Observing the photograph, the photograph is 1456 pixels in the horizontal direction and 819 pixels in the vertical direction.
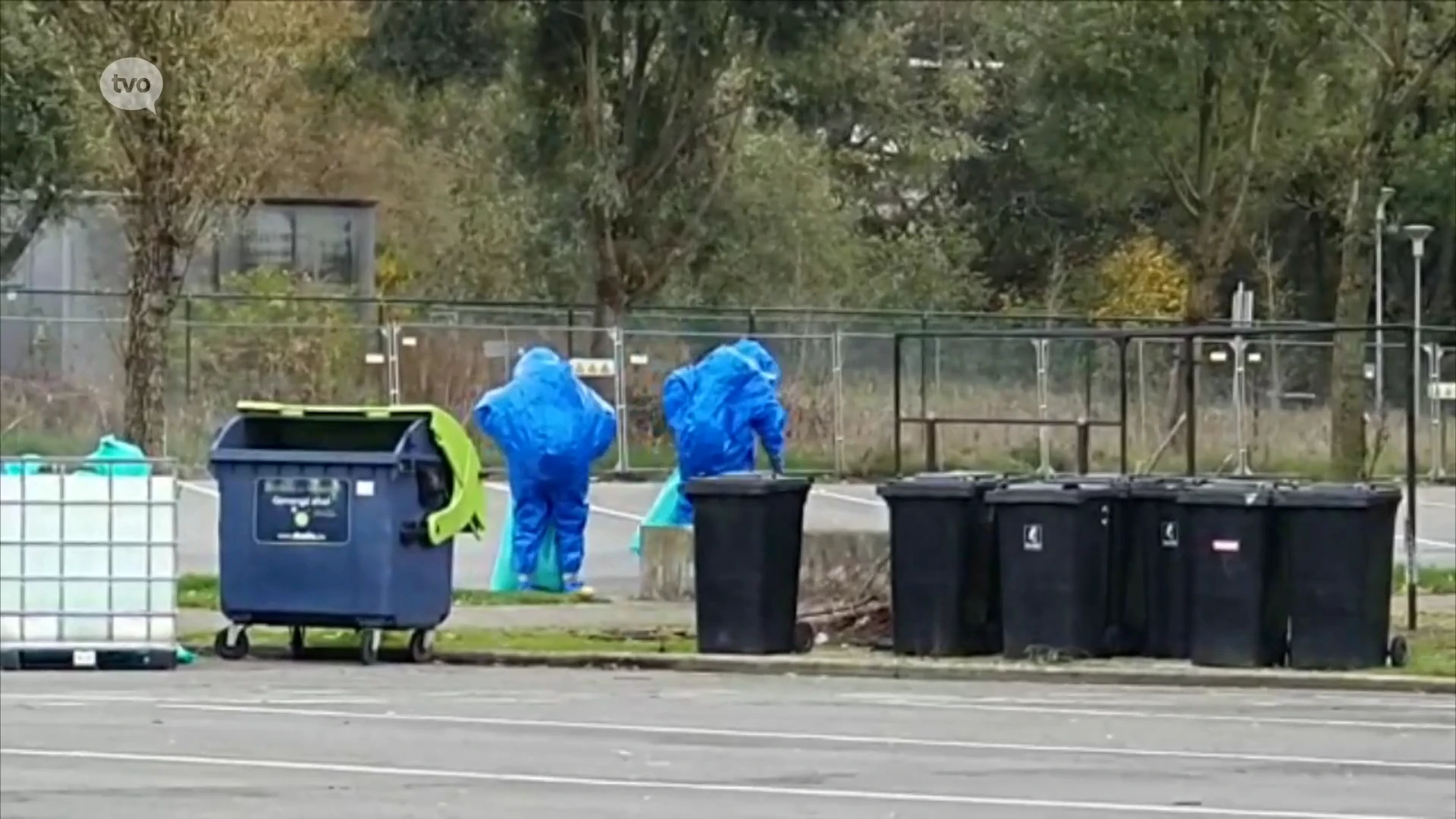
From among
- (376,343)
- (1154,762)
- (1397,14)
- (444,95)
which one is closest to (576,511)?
(1397,14)

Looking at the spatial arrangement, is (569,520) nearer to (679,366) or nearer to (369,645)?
(369,645)

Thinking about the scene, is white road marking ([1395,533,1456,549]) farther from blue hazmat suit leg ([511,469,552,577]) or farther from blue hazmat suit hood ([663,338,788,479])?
blue hazmat suit leg ([511,469,552,577])

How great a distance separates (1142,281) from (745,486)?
2877 centimetres

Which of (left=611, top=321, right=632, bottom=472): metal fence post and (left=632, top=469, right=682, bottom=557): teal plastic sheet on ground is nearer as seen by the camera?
(left=632, top=469, right=682, bottom=557): teal plastic sheet on ground

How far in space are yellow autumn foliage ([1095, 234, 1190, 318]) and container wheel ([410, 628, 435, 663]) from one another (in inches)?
1080

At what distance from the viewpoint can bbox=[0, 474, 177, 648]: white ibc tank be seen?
17.7m

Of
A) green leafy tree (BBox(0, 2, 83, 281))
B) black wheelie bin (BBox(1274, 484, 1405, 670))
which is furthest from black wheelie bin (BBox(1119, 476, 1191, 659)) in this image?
green leafy tree (BBox(0, 2, 83, 281))

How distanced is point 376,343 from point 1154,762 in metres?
25.7

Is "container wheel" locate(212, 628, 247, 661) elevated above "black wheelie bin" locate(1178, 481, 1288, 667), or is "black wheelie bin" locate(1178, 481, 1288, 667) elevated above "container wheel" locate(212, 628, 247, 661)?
"black wheelie bin" locate(1178, 481, 1288, 667)

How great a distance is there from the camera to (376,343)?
38.0 meters

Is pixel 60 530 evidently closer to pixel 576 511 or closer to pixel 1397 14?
pixel 576 511

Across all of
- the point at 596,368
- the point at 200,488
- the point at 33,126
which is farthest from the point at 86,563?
the point at 596,368

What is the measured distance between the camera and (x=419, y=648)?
1844cm

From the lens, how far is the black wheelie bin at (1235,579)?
17.7 metres
